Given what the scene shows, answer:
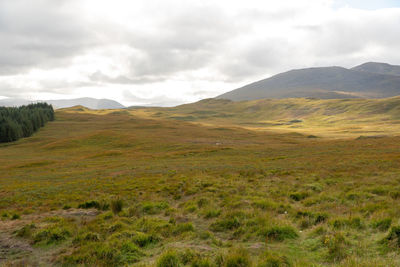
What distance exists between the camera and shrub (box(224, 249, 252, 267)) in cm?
727

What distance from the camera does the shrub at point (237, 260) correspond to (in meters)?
7.27

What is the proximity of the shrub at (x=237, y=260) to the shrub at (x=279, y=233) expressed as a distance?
2161 mm

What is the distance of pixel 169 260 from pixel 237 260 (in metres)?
2.12

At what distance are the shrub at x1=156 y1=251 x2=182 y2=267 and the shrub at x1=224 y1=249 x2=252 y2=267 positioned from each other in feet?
4.89

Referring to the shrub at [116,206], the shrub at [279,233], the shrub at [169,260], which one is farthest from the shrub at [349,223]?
the shrub at [116,206]

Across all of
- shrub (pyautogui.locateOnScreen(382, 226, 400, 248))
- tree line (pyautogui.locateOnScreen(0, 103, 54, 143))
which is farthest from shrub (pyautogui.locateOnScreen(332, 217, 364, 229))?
tree line (pyautogui.locateOnScreen(0, 103, 54, 143))

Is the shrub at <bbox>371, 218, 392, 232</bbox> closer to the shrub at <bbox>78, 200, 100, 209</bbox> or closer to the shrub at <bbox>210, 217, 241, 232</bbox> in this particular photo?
the shrub at <bbox>210, 217, 241, 232</bbox>

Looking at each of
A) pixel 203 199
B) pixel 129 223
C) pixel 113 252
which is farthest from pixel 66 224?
pixel 203 199

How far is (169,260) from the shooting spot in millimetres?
7547

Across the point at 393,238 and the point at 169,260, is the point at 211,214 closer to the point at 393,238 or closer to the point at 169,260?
the point at 169,260

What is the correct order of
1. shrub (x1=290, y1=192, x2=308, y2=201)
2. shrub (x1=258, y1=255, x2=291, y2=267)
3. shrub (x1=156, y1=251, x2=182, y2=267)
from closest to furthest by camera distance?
shrub (x1=258, y1=255, x2=291, y2=267)
shrub (x1=156, y1=251, x2=182, y2=267)
shrub (x1=290, y1=192, x2=308, y2=201)

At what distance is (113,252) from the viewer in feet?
28.2

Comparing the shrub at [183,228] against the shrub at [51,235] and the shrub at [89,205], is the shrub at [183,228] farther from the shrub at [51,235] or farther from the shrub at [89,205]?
the shrub at [89,205]

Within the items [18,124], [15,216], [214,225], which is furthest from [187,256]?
[18,124]
